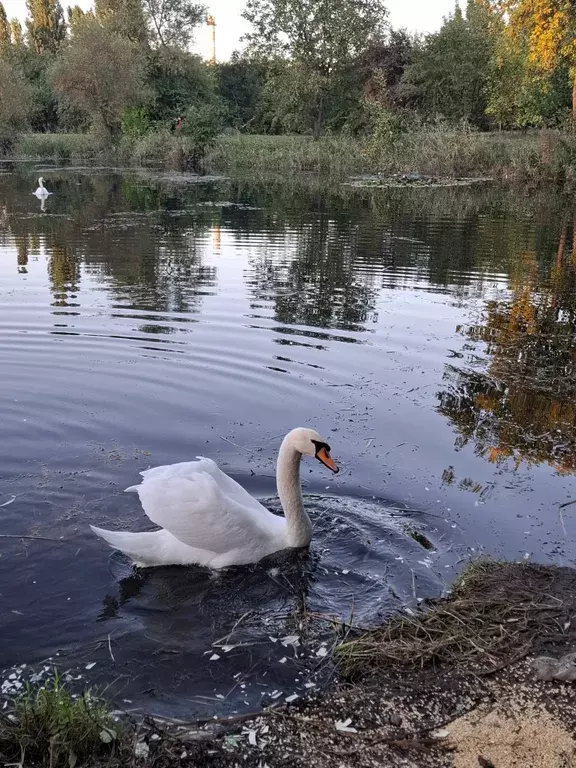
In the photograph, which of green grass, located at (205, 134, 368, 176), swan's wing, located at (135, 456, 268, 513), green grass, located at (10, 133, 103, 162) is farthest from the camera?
green grass, located at (10, 133, 103, 162)

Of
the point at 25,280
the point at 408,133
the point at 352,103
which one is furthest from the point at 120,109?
the point at 25,280

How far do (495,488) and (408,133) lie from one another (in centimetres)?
3666

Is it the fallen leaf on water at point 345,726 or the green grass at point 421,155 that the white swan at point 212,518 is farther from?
the green grass at point 421,155

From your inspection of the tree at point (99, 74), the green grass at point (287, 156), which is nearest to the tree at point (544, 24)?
the green grass at point (287, 156)

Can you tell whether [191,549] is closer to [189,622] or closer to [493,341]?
[189,622]

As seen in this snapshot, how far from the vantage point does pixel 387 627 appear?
4285 millimetres

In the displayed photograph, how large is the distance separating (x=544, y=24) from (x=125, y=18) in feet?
137

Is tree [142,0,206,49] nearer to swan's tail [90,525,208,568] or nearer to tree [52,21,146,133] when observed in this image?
tree [52,21,146,133]

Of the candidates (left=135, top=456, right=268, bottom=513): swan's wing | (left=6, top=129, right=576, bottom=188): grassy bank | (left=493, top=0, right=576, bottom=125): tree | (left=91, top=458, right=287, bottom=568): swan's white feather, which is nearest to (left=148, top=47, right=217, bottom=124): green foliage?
(left=6, top=129, right=576, bottom=188): grassy bank

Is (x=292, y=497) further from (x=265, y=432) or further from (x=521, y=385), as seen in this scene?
(x=521, y=385)

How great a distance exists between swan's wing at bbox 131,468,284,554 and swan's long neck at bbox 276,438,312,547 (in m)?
0.28

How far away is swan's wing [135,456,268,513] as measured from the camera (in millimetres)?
5195

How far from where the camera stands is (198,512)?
5012 mm

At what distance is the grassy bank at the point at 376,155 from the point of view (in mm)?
33562
